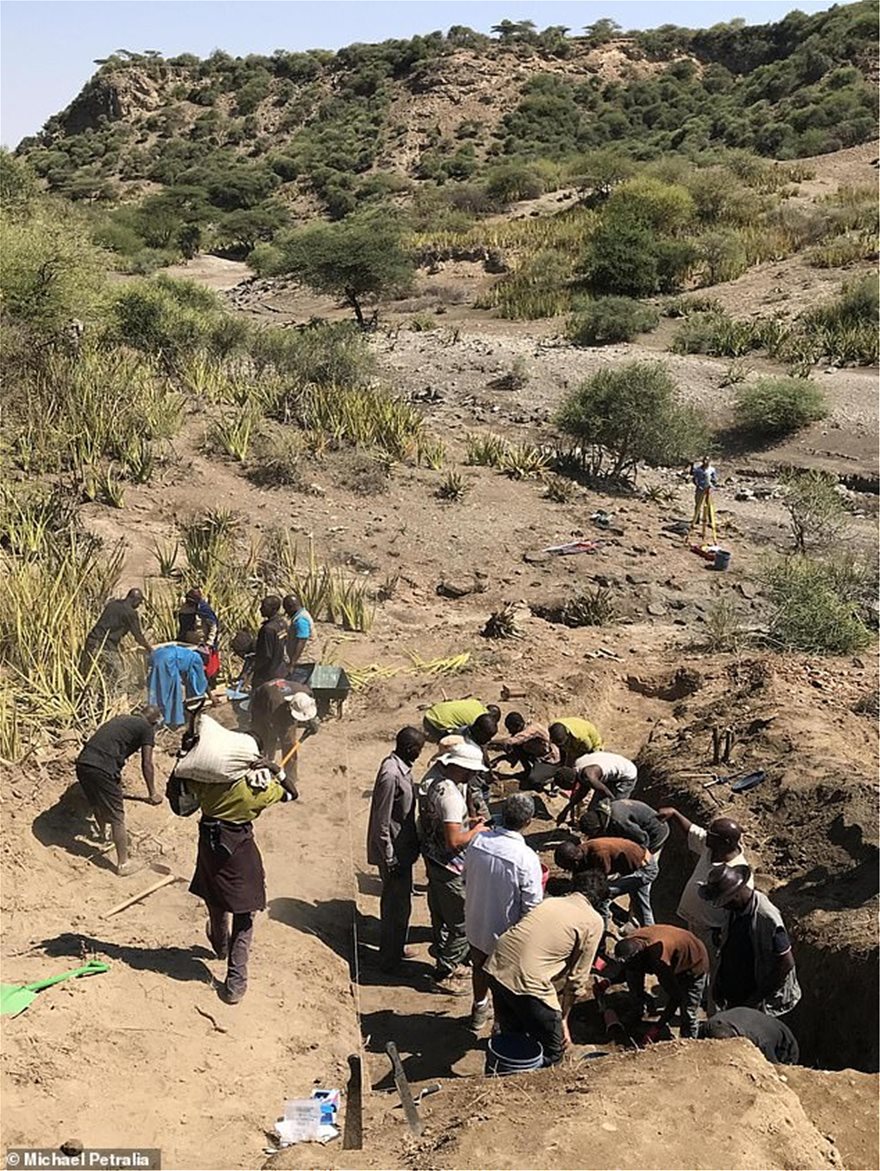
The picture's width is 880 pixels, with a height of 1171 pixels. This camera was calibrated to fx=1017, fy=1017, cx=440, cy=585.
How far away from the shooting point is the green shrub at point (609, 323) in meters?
26.1

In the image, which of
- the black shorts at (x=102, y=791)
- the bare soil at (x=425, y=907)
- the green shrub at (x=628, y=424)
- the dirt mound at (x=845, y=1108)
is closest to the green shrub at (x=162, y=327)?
the bare soil at (x=425, y=907)

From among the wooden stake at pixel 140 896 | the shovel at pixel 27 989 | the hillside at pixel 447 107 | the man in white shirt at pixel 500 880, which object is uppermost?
the hillside at pixel 447 107

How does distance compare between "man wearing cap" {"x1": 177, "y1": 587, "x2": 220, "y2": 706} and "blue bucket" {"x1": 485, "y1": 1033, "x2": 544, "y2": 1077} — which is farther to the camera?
"man wearing cap" {"x1": 177, "y1": 587, "x2": 220, "y2": 706}

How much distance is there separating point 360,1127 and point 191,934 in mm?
1741

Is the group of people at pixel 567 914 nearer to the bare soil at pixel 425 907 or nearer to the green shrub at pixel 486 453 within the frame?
the bare soil at pixel 425 907

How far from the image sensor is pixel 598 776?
6426mm

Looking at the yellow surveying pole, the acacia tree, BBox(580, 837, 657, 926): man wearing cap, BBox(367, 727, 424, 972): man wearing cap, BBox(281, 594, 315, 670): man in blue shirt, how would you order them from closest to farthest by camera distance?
BBox(580, 837, 657, 926): man wearing cap → BBox(367, 727, 424, 972): man wearing cap → BBox(281, 594, 315, 670): man in blue shirt → the yellow surveying pole → the acacia tree

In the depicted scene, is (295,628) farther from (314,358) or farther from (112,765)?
(314,358)

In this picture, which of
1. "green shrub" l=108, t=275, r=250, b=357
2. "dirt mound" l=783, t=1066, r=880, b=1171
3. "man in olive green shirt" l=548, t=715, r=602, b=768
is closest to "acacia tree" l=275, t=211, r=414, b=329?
"green shrub" l=108, t=275, r=250, b=357

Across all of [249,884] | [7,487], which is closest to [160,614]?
[7,487]

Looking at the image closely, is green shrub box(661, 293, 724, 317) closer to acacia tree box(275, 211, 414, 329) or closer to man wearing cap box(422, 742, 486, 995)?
acacia tree box(275, 211, 414, 329)

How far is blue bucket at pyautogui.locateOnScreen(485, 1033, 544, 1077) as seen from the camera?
456cm

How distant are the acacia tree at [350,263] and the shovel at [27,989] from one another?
2659 centimetres

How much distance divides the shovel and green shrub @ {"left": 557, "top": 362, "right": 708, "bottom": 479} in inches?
537
